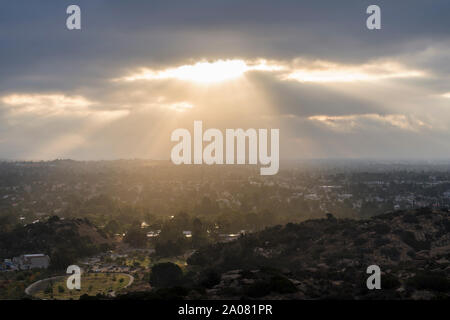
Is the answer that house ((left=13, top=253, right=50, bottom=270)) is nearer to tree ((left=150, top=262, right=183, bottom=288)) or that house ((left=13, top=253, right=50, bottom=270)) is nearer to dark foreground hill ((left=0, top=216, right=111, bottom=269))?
dark foreground hill ((left=0, top=216, right=111, bottom=269))

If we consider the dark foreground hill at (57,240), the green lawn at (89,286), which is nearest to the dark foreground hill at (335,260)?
the green lawn at (89,286)

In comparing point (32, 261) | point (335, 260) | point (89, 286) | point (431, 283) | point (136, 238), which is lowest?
point (89, 286)

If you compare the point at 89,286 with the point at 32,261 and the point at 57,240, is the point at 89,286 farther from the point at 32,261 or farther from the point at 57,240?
the point at 57,240

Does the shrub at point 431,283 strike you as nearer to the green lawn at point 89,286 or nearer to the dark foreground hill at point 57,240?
the green lawn at point 89,286

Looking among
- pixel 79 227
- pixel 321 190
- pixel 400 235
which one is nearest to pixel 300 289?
pixel 400 235

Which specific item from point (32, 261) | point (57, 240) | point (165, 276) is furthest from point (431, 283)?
point (57, 240)
